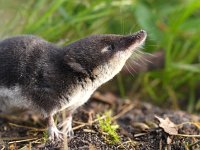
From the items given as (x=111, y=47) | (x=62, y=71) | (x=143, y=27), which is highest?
(x=143, y=27)

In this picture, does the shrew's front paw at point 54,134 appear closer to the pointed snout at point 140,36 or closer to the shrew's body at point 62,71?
the shrew's body at point 62,71

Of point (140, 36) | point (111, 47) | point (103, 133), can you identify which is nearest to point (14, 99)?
point (103, 133)

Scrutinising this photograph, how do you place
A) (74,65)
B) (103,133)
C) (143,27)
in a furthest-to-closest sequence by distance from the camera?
(143,27) < (103,133) < (74,65)

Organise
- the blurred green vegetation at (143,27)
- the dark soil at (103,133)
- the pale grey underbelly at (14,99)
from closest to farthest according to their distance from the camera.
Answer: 1. the dark soil at (103,133)
2. the pale grey underbelly at (14,99)
3. the blurred green vegetation at (143,27)

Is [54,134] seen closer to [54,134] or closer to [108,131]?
[54,134]

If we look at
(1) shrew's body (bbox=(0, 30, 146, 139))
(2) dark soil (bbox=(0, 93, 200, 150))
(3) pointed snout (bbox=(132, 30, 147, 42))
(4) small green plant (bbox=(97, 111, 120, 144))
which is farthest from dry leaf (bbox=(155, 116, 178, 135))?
(3) pointed snout (bbox=(132, 30, 147, 42))

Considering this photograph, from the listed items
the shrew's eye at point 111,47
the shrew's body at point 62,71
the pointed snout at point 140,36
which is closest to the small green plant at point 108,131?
the shrew's body at point 62,71
